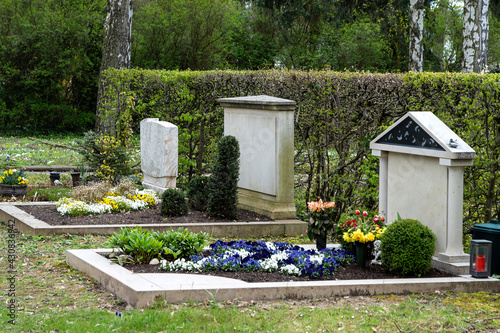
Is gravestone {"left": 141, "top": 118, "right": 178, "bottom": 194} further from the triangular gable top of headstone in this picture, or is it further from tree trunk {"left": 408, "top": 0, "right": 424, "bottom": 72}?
tree trunk {"left": 408, "top": 0, "right": 424, "bottom": 72}

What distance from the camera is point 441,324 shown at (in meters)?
5.49

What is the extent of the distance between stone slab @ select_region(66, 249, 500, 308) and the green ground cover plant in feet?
0.28

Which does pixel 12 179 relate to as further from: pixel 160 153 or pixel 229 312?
pixel 229 312

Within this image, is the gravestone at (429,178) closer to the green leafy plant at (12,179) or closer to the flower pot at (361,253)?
the flower pot at (361,253)

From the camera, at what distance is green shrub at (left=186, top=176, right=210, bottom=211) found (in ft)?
36.0

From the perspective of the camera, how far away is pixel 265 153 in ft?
34.6

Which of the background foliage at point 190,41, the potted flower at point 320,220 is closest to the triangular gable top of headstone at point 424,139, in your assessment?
the potted flower at point 320,220

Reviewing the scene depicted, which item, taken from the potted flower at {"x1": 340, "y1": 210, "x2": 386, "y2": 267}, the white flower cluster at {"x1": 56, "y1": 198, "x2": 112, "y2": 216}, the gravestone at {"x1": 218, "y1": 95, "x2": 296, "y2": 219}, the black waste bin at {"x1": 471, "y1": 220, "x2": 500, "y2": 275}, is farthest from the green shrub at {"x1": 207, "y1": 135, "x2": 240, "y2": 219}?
the black waste bin at {"x1": 471, "y1": 220, "x2": 500, "y2": 275}

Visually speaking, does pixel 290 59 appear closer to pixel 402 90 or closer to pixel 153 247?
pixel 402 90

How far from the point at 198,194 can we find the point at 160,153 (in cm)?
165

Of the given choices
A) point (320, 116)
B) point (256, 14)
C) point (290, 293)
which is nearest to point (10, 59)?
point (256, 14)

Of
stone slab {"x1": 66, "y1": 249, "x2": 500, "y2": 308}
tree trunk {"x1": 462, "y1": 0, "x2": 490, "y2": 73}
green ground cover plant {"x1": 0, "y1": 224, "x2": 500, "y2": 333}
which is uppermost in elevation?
tree trunk {"x1": 462, "y1": 0, "x2": 490, "y2": 73}

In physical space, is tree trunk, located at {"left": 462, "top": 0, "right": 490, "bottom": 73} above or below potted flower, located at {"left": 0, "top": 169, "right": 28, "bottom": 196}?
above

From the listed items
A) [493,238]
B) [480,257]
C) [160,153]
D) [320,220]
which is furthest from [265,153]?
[480,257]
